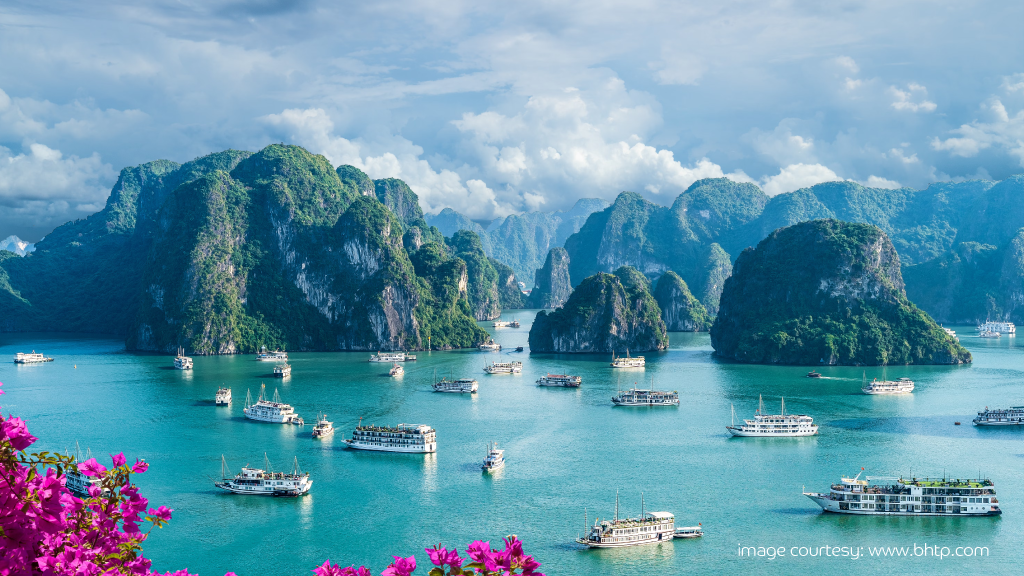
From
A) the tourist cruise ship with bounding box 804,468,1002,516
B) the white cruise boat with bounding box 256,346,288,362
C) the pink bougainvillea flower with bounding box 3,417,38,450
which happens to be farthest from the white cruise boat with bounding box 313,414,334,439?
the pink bougainvillea flower with bounding box 3,417,38,450

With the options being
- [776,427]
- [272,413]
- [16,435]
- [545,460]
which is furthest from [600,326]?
[16,435]

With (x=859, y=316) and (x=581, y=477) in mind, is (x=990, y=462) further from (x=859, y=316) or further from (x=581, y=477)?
(x=859, y=316)

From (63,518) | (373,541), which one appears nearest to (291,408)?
(373,541)

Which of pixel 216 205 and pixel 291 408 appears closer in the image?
pixel 291 408

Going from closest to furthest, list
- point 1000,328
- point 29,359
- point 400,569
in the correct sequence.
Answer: point 400,569 → point 29,359 → point 1000,328

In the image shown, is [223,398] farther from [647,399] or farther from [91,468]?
[91,468]

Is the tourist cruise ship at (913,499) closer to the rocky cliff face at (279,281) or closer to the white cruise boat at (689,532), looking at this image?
the white cruise boat at (689,532)
